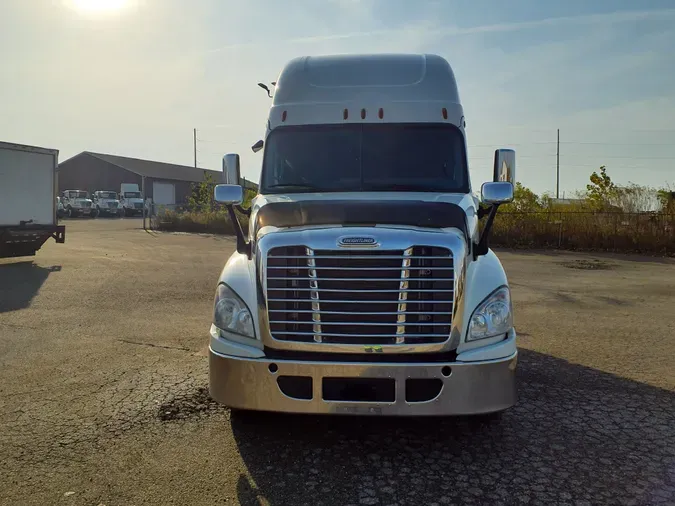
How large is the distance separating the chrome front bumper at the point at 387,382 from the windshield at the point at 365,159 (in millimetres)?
1950

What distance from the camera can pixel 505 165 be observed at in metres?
5.51

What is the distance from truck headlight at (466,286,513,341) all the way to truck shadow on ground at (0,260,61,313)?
791 cm

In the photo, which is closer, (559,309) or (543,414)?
(543,414)

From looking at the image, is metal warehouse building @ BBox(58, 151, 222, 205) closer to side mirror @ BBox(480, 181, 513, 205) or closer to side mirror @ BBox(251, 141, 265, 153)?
side mirror @ BBox(251, 141, 265, 153)

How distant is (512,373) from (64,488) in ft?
9.46

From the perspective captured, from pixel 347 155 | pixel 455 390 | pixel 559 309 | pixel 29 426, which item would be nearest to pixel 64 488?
pixel 29 426

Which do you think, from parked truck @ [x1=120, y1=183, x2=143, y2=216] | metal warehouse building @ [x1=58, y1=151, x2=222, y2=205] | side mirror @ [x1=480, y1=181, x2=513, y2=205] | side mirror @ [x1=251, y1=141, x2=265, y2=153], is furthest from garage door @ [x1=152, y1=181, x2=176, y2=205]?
side mirror @ [x1=480, y1=181, x2=513, y2=205]

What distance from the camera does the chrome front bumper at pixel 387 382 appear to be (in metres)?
3.79

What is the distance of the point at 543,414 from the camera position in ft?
16.0

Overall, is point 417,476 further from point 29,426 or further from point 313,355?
point 29,426

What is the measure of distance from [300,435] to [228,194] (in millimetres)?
2142

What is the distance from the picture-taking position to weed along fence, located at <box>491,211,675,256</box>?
20.3 m

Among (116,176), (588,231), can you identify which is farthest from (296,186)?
A: (116,176)

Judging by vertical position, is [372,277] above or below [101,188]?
below
